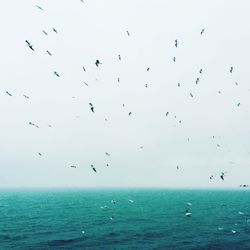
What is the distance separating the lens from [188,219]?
93.9m

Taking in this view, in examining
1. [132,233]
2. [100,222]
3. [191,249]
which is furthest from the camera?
[100,222]

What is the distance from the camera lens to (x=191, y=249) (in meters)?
56.8

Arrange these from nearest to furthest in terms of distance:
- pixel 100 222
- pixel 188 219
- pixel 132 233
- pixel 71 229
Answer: pixel 132 233
pixel 71 229
pixel 100 222
pixel 188 219

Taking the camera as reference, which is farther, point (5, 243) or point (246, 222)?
point (246, 222)

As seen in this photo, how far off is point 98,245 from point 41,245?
10.3 m

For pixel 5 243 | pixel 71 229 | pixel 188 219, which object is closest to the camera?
pixel 5 243

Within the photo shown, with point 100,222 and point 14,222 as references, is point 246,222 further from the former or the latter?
point 14,222

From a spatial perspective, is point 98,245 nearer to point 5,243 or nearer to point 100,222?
point 5,243

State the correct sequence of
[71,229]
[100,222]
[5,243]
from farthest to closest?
[100,222]
[71,229]
[5,243]

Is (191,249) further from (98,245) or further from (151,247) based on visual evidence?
(98,245)

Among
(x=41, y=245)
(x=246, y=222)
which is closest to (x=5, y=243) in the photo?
(x=41, y=245)

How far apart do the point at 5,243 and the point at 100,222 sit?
30434 mm

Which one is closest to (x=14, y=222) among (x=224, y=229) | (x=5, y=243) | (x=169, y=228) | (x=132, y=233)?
(x=5, y=243)

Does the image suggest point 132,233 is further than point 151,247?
Yes
